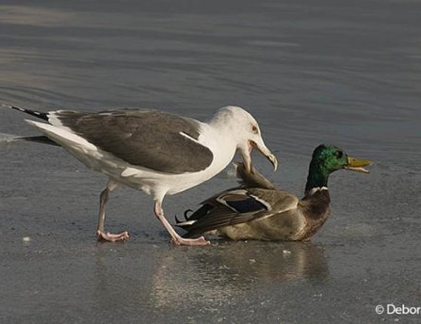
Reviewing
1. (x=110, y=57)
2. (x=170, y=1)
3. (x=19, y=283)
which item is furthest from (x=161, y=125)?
(x=170, y=1)

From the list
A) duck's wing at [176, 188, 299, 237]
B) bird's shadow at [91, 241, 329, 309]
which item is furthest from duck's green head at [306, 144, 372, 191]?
bird's shadow at [91, 241, 329, 309]

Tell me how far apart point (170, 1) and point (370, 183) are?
7.59 meters

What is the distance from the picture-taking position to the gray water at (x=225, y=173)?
6184 millimetres

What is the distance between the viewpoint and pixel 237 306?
237 inches

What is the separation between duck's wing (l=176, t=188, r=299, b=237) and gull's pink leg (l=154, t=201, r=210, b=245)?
0.08 m

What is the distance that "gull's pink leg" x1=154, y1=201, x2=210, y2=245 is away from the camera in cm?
730

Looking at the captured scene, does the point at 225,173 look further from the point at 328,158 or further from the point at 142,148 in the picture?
the point at 142,148

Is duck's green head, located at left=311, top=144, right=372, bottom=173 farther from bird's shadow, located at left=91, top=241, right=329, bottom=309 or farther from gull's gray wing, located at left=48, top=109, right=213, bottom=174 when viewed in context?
gull's gray wing, located at left=48, top=109, right=213, bottom=174

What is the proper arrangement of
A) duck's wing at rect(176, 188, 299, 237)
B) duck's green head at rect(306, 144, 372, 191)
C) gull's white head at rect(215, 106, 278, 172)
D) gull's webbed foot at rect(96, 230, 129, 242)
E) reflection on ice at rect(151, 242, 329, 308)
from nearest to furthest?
reflection on ice at rect(151, 242, 329, 308) < gull's webbed foot at rect(96, 230, 129, 242) < duck's wing at rect(176, 188, 299, 237) < gull's white head at rect(215, 106, 278, 172) < duck's green head at rect(306, 144, 372, 191)

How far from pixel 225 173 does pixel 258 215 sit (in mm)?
1590

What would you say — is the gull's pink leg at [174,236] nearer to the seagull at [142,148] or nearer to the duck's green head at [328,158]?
the seagull at [142,148]

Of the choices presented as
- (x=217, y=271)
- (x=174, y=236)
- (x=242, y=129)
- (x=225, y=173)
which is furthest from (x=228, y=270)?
(x=225, y=173)

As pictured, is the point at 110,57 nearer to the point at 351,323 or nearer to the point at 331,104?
the point at 331,104

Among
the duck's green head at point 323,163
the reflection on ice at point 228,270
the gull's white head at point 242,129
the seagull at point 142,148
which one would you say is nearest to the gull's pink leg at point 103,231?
the seagull at point 142,148
